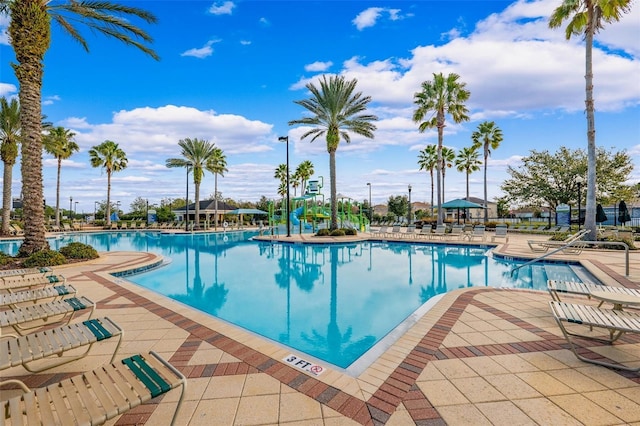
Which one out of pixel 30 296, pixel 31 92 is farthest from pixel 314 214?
pixel 30 296

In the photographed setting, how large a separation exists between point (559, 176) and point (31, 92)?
3437 centimetres

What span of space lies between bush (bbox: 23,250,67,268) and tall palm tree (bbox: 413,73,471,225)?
73.7ft

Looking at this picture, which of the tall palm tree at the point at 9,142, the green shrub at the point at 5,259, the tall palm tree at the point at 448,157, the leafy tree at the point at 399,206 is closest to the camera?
the green shrub at the point at 5,259

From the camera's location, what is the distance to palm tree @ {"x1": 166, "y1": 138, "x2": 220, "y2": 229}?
3119 centimetres

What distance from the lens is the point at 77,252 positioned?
11328 mm

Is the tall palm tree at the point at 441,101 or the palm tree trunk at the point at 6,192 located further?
the tall palm tree at the point at 441,101

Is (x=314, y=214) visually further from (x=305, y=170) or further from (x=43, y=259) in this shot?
(x=43, y=259)

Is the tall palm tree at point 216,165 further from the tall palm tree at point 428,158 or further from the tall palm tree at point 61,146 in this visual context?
the tall palm tree at point 428,158

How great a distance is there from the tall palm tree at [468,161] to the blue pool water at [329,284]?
20509 millimetres

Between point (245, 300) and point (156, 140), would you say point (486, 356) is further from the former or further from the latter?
point (156, 140)

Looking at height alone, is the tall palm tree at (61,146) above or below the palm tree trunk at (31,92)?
above

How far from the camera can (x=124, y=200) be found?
6347cm

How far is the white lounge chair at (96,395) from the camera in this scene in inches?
73.1

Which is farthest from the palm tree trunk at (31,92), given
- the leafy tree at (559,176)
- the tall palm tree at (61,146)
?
the leafy tree at (559,176)
